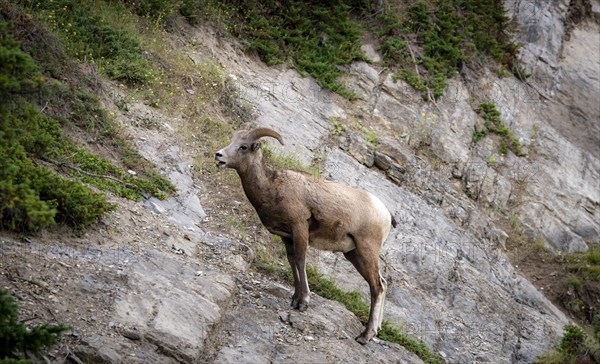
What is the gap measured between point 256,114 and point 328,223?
526 centimetres

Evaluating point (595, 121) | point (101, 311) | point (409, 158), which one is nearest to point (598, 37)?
point (595, 121)

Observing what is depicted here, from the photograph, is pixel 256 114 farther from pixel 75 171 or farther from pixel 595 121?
pixel 595 121

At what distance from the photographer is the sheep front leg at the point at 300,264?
939 centimetres

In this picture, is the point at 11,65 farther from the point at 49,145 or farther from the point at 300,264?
the point at 300,264

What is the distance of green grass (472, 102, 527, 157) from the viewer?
17.1 meters

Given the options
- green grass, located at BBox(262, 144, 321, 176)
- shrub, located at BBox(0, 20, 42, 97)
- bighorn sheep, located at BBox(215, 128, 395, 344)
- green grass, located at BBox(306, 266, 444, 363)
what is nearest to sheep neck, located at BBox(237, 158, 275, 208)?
bighorn sheep, located at BBox(215, 128, 395, 344)

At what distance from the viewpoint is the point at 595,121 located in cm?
1914

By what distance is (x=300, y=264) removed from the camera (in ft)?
31.0

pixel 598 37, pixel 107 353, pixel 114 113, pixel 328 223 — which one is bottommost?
pixel 114 113

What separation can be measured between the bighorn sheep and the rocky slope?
2.01ft

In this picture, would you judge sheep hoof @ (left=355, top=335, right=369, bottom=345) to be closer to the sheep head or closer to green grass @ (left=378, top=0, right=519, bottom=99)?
the sheep head

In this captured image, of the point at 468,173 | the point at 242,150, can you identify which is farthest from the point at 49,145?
the point at 468,173

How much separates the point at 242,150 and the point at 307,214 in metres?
Answer: 1.27

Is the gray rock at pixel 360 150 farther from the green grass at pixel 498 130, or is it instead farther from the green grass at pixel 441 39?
the green grass at pixel 498 130
